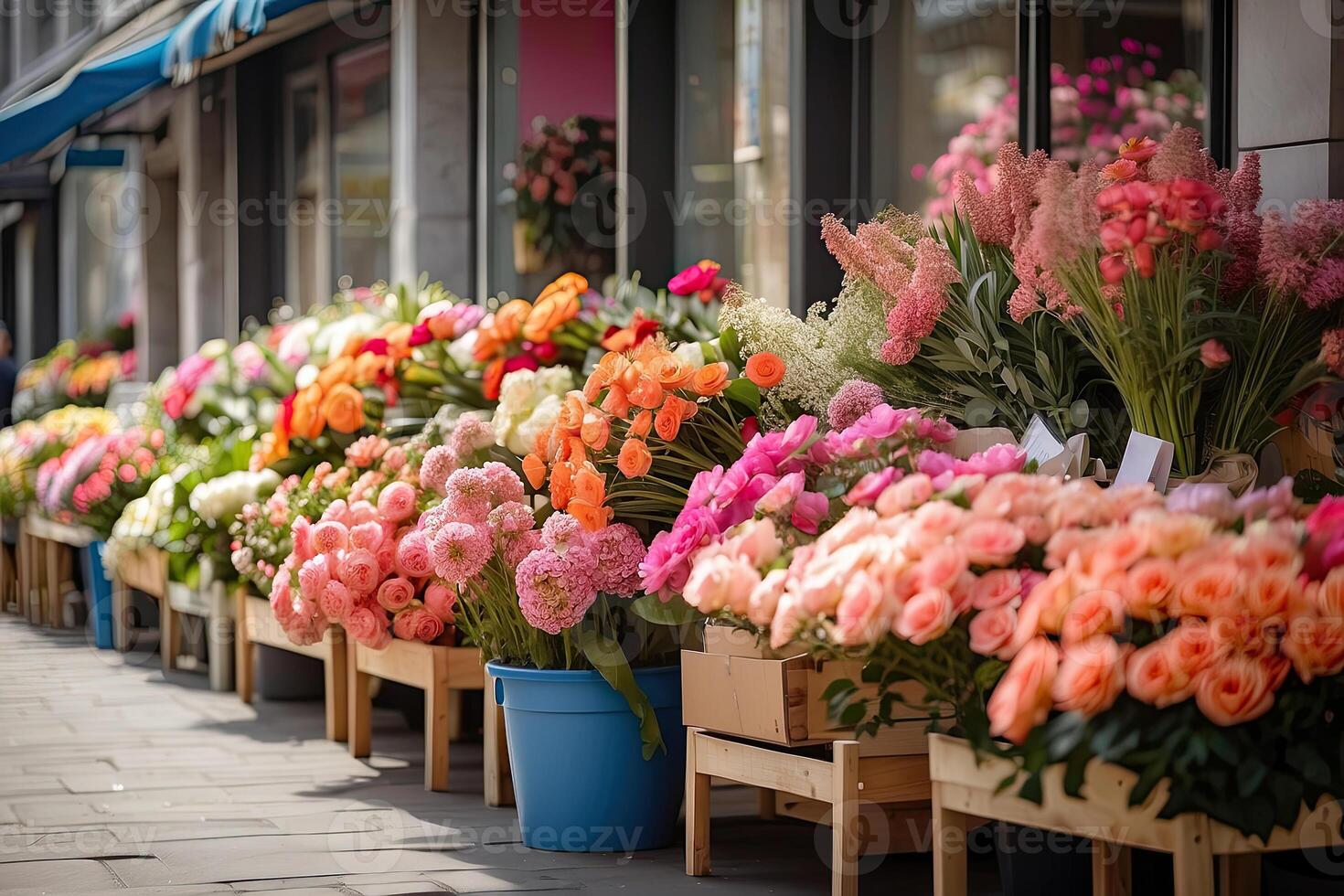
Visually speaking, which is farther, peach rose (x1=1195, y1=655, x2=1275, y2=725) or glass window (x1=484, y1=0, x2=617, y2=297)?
glass window (x1=484, y1=0, x2=617, y2=297)

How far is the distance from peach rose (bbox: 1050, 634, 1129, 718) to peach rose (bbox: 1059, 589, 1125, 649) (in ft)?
0.04

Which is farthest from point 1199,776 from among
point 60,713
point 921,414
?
point 60,713

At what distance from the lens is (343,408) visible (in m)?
6.30

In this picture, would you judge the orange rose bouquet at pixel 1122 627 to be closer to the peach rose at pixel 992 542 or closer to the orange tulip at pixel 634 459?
the peach rose at pixel 992 542

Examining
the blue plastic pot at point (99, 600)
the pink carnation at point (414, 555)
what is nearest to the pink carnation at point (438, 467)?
the pink carnation at point (414, 555)

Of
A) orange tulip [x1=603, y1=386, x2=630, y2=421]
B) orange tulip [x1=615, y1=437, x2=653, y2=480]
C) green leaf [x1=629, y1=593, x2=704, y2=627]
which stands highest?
orange tulip [x1=603, y1=386, x2=630, y2=421]

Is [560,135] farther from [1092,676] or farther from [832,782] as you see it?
[1092,676]

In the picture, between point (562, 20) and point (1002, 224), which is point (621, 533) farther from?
point (562, 20)

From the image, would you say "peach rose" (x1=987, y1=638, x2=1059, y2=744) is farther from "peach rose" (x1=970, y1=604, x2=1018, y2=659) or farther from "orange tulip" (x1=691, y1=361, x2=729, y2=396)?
"orange tulip" (x1=691, y1=361, x2=729, y2=396)

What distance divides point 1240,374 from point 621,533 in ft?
5.14

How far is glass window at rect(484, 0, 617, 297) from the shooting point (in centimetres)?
805

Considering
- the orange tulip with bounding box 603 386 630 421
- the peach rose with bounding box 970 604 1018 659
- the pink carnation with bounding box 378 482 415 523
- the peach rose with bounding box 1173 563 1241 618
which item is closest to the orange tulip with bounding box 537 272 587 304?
the pink carnation with bounding box 378 482 415 523

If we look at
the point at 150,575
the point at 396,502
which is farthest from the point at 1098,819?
the point at 150,575

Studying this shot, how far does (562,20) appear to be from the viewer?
8.08 meters
